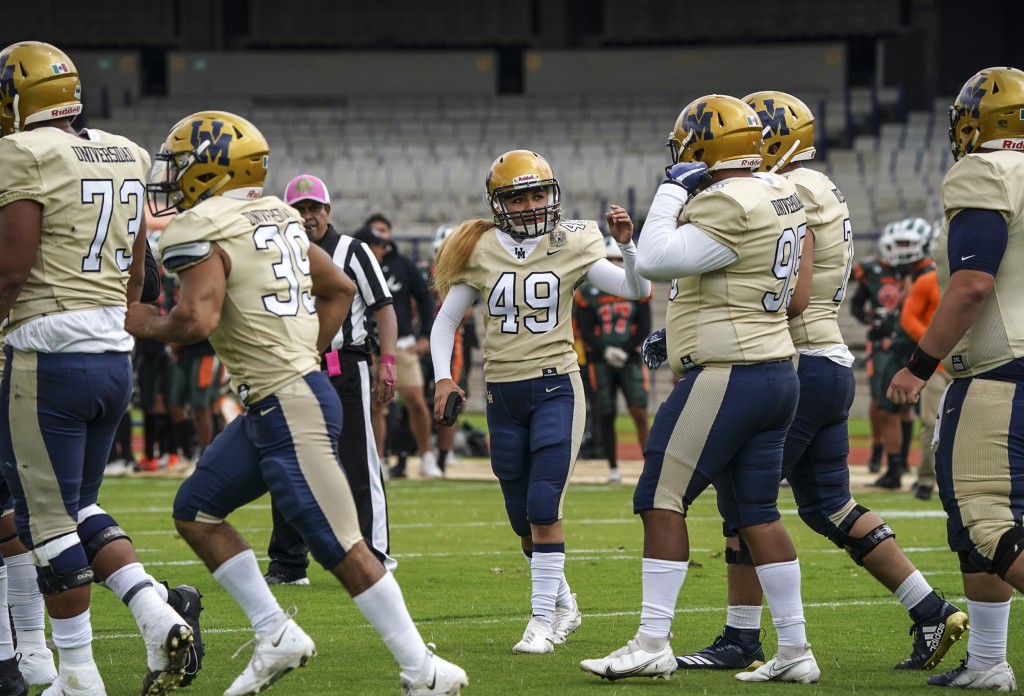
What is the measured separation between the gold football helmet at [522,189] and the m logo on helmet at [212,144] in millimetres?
1603

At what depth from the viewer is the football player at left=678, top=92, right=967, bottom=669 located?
Answer: 18.2 feet

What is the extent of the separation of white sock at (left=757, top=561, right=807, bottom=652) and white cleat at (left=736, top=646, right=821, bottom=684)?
51 millimetres

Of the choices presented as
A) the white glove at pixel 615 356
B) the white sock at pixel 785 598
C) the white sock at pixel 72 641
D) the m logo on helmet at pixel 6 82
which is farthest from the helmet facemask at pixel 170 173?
the white glove at pixel 615 356

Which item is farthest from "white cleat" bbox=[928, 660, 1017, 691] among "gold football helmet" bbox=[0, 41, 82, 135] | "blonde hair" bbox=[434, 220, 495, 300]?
"gold football helmet" bbox=[0, 41, 82, 135]

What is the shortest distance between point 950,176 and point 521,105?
2661 cm

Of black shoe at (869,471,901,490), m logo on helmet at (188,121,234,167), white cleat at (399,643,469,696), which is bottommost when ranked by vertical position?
black shoe at (869,471,901,490)

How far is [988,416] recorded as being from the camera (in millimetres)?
4988

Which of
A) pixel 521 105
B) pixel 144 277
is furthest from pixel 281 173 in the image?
pixel 144 277

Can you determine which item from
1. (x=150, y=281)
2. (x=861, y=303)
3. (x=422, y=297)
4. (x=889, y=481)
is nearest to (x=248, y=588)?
(x=150, y=281)

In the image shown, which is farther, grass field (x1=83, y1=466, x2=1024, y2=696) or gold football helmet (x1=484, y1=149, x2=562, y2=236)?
gold football helmet (x1=484, y1=149, x2=562, y2=236)

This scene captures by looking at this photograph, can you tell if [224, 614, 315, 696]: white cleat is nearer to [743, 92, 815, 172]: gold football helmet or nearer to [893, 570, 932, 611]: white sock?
[893, 570, 932, 611]: white sock

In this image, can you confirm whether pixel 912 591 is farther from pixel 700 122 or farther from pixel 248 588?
pixel 248 588

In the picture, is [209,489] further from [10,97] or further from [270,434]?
[10,97]

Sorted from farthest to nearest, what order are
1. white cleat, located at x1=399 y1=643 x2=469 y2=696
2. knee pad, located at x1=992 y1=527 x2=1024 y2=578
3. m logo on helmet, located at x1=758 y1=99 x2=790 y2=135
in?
m logo on helmet, located at x1=758 y1=99 x2=790 y2=135 < knee pad, located at x1=992 y1=527 x2=1024 y2=578 < white cleat, located at x1=399 y1=643 x2=469 y2=696
